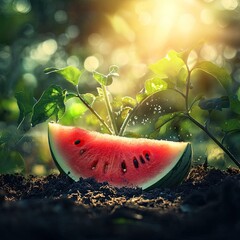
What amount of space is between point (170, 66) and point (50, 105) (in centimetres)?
59

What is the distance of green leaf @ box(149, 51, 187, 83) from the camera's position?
2.59 meters

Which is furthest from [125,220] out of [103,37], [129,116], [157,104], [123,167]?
[103,37]

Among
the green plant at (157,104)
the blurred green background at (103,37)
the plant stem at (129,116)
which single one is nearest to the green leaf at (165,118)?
the green plant at (157,104)

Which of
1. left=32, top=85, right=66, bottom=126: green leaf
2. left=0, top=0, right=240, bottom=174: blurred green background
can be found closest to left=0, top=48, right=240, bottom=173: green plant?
left=32, top=85, right=66, bottom=126: green leaf

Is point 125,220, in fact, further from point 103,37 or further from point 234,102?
point 103,37

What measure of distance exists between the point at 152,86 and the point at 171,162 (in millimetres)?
406

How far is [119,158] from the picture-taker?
Answer: 259 cm

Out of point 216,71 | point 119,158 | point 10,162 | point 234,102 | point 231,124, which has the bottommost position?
point 10,162

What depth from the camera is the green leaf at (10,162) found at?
111 inches

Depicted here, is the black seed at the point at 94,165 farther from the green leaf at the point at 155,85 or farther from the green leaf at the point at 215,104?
the green leaf at the point at 215,104

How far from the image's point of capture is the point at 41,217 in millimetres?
1215

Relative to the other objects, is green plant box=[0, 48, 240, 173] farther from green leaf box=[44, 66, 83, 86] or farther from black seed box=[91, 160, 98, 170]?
black seed box=[91, 160, 98, 170]

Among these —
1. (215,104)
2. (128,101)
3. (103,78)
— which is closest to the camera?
(103,78)

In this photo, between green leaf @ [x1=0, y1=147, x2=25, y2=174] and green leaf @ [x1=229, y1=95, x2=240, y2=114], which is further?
green leaf @ [x1=0, y1=147, x2=25, y2=174]
